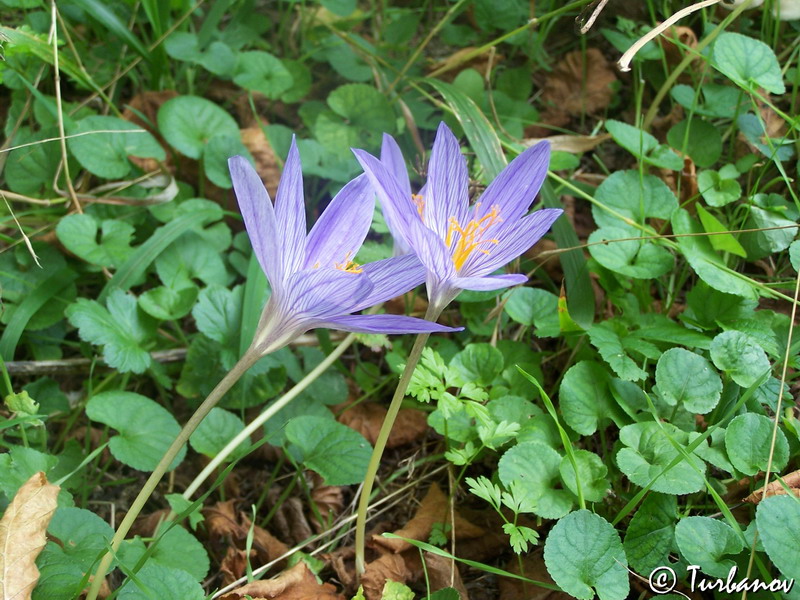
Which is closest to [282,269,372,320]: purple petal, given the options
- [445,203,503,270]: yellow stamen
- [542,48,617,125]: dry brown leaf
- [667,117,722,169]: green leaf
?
[445,203,503,270]: yellow stamen

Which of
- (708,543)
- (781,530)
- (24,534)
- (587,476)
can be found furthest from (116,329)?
(781,530)

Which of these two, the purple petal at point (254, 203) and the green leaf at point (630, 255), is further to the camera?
the green leaf at point (630, 255)

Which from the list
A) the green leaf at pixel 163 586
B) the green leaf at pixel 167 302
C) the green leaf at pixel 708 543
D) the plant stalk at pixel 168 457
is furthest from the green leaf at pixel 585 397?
the green leaf at pixel 167 302

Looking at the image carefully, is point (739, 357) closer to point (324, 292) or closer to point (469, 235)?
point (469, 235)

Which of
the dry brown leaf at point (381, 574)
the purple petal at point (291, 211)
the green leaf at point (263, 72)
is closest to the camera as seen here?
the purple petal at point (291, 211)

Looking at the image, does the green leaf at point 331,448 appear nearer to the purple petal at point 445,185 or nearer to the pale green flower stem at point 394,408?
the pale green flower stem at point 394,408

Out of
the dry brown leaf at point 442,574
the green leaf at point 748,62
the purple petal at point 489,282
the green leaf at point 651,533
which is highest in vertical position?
the green leaf at point 748,62
